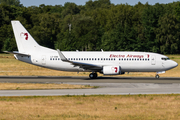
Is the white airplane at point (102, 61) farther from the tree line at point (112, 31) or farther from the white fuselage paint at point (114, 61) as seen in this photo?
the tree line at point (112, 31)

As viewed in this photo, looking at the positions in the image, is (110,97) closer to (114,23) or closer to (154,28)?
(154,28)

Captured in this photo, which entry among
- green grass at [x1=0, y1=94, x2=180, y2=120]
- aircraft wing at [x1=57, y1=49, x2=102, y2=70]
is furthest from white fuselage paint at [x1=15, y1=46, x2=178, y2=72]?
green grass at [x1=0, y1=94, x2=180, y2=120]

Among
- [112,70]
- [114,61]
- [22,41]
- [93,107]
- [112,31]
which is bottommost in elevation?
[93,107]

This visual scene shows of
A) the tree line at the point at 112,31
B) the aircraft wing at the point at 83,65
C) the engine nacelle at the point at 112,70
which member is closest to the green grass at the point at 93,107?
the engine nacelle at the point at 112,70

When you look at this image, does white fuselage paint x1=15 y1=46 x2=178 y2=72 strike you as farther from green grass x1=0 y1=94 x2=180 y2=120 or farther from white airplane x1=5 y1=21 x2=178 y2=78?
green grass x1=0 y1=94 x2=180 y2=120

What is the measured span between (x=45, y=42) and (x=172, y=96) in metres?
103

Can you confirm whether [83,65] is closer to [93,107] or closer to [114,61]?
[114,61]

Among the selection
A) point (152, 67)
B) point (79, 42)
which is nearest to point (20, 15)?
point (79, 42)

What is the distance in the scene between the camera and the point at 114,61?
41125 millimetres

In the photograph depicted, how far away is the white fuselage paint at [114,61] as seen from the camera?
40969 millimetres

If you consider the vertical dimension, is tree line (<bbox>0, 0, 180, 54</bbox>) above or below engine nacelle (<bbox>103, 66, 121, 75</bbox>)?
above

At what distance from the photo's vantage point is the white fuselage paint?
134 ft

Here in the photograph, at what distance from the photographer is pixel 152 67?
41031 millimetres

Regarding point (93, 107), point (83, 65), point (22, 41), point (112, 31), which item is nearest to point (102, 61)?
point (83, 65)
